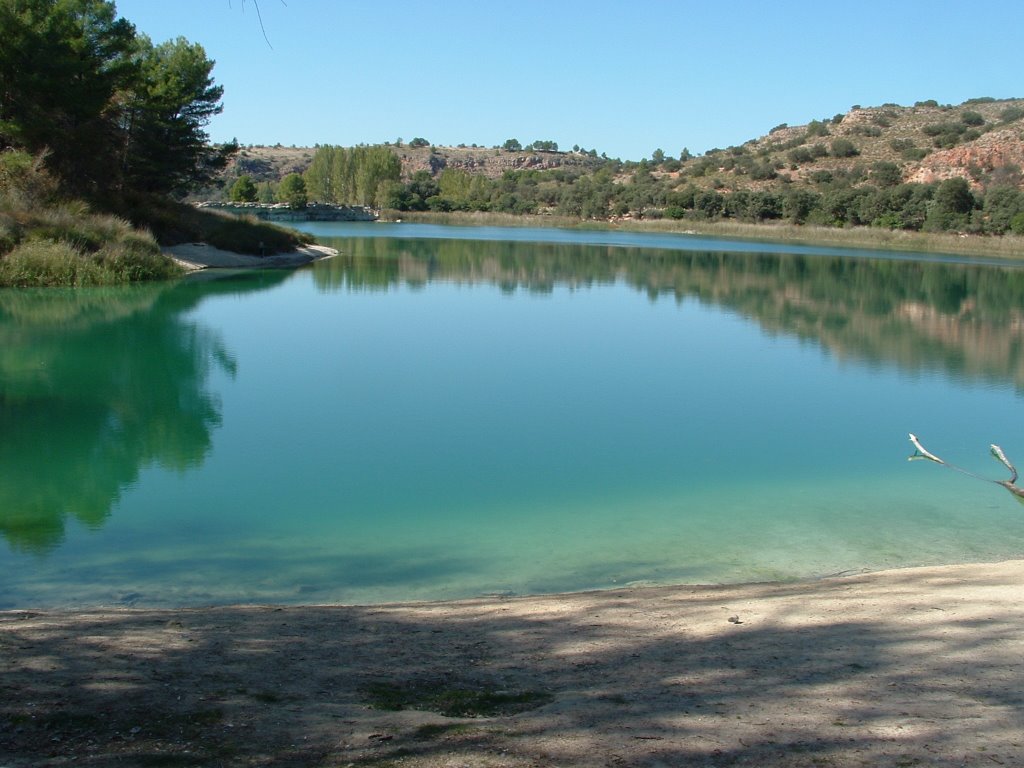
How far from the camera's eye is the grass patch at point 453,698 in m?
3.33

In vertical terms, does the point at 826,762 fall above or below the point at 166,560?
above

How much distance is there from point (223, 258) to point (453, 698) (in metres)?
30.1

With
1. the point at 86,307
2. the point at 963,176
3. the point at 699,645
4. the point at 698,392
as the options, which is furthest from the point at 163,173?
the point at 963,176

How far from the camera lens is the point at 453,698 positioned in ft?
11.4

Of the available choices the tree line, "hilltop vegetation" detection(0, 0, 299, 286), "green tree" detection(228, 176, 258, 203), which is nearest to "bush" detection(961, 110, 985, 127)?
"green tree" detection(228, 176, 258, 203)

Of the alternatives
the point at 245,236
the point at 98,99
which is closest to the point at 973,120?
the point at 245,236

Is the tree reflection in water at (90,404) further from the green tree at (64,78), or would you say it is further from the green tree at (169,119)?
the green tree at (169,119)

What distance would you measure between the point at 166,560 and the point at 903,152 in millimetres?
70746

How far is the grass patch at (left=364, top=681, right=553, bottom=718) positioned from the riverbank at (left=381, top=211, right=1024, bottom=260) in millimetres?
47647

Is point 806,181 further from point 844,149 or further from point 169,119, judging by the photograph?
point 169,119

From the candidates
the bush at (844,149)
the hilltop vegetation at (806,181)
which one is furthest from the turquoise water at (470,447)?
the bush at (844,149)

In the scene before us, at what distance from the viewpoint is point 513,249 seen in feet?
146

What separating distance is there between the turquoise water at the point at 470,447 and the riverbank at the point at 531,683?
126 centimetres

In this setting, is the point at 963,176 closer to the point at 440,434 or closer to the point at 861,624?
the point at 440,434
